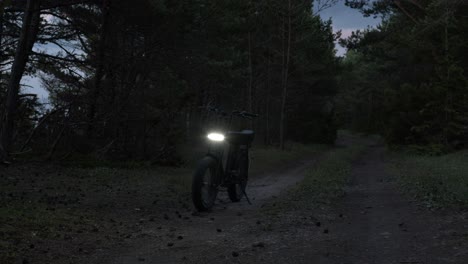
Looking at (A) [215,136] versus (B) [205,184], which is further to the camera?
(A) [215,136]

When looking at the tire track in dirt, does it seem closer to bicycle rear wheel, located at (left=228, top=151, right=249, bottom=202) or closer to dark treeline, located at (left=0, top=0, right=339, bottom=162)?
bicycle rear wheel, located at (left=228, top=151, right=249, bottom=202)

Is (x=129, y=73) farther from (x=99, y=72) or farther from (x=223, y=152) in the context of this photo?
(x=223, y=152)

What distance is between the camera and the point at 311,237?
5.98 metres

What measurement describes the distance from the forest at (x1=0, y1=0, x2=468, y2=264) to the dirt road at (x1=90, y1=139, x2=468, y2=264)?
0.03 m

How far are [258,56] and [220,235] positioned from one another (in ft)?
102

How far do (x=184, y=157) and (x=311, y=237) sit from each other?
38.8 feet

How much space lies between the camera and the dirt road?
504 cm

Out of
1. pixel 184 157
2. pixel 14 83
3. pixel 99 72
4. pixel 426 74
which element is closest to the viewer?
pixel 14 83

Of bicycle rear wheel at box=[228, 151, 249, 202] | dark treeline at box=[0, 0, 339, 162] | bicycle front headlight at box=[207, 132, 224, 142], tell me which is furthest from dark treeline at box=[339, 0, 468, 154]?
bicycle front headlight at box=[207, 132, 224, 142]

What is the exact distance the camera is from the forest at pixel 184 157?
5.79 metres

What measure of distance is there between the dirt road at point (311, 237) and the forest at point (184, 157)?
3 centimetres

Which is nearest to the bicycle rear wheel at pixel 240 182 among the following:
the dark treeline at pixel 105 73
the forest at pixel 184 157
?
the forest at pixel 184 157

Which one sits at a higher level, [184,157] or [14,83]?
[14,83]

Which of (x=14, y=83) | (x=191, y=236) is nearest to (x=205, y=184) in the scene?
(x=191, y=236)
